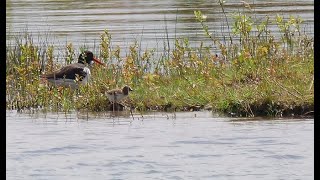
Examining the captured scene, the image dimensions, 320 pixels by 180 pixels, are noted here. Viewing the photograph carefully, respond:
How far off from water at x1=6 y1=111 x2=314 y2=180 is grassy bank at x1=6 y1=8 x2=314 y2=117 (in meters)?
0.36

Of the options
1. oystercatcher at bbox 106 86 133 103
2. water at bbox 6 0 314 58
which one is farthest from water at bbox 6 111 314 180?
water at bbox 6 0 314 58

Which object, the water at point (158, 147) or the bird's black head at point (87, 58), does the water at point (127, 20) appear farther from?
the water at point (158, 147)

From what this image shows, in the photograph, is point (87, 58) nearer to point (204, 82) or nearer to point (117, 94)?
point (204, 82)

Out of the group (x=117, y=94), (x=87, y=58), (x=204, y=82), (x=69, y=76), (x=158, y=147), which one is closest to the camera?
(x=158, y=147)

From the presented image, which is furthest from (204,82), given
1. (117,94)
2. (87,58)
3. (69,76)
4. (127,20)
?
(127,20)

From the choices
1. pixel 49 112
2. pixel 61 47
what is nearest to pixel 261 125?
pixel 49 112

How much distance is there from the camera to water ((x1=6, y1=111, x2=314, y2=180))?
37.3ft

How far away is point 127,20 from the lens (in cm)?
3081

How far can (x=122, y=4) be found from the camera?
1531 inches

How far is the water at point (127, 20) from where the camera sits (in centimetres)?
2455

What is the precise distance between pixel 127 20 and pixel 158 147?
1832 centimetres

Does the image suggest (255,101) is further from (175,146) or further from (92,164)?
(92,164)

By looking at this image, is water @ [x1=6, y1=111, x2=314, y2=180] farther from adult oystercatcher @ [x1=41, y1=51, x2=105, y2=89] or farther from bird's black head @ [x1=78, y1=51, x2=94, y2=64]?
bird's black head @ [x1=78, y1=51, x2=94, y2=64]

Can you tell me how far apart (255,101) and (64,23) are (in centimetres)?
1647
